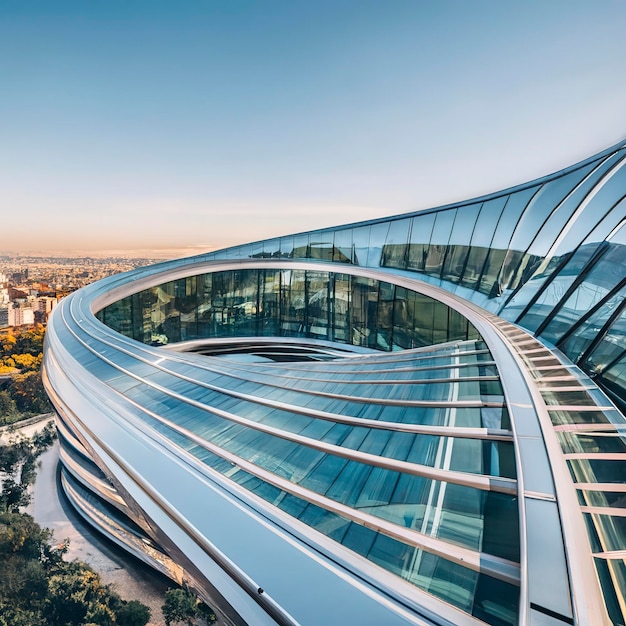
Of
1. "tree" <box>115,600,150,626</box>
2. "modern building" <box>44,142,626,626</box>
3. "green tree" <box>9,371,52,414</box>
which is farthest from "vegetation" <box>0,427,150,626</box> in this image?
"green tree" <box>9,371,52,414</box>

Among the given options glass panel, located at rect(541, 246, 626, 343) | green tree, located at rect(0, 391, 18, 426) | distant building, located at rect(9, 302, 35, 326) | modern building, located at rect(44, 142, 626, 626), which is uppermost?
glass panel, located at rect(541, 246, 626, 343)

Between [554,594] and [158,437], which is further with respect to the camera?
[158,437]

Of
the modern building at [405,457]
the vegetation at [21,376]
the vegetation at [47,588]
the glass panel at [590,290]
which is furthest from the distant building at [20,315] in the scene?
the glass panel at [590,290]

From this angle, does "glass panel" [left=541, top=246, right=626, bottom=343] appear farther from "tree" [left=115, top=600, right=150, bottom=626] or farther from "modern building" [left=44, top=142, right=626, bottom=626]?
"tree" [left=115, top=600, right=150, bottom=626]

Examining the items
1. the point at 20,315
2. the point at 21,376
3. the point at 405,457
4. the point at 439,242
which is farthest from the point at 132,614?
the point at 20,315

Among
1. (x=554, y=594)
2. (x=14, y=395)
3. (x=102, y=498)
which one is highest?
(x=554, y=594)

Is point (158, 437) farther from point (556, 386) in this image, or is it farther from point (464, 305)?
point (464, 305)

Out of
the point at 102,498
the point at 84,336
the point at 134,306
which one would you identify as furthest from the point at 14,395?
the point at 84,336
